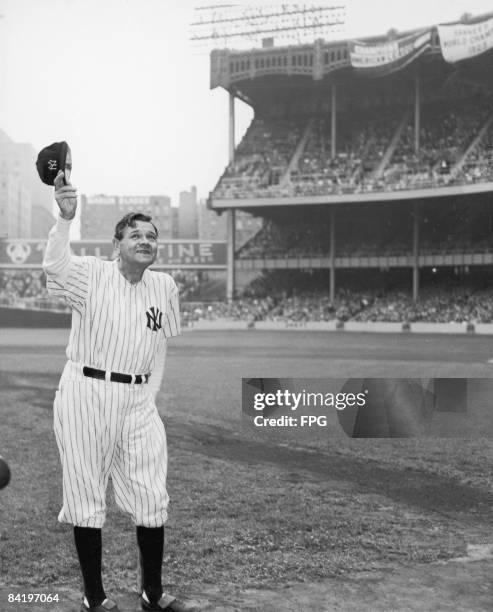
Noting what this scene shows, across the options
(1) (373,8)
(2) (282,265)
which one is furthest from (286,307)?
(1) (373,8)

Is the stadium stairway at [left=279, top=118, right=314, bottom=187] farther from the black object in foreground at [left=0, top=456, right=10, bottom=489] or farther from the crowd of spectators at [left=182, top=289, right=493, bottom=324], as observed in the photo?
the black object in foreground at [left=0, top=456, right=10, bottom=489]

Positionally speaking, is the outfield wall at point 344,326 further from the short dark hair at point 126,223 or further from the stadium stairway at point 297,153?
the short dark hair at point 126,223

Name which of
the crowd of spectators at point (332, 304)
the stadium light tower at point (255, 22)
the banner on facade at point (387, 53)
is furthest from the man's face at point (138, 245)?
the crowd of spectators at point (332, 304)

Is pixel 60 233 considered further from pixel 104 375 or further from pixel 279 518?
pixel 279 518

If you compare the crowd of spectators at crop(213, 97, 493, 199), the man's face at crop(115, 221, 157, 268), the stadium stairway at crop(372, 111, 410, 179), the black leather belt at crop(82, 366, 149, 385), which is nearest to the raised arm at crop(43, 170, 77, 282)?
the man's face at crop(115, 221, 157, 268)

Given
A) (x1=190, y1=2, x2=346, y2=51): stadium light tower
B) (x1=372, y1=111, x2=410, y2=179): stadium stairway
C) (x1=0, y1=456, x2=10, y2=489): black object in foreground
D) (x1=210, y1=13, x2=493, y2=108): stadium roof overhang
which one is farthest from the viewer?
(x1=372, y1=111, x2=410, y2=179): stadium stairway

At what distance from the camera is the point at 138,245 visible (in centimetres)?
275

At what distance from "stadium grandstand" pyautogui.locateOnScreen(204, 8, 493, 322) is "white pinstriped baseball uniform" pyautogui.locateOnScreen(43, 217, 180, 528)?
398 inches

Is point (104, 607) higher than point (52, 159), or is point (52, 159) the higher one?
point (52, 159)

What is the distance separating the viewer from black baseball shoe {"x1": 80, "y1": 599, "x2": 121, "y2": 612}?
2635 millimetres

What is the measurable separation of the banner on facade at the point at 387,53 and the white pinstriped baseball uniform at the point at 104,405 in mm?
9559

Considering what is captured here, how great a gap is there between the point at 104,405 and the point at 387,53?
1439cm

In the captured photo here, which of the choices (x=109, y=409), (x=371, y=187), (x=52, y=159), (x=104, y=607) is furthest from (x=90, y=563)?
(x=371, y=187)

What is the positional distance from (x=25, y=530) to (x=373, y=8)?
203 inches
